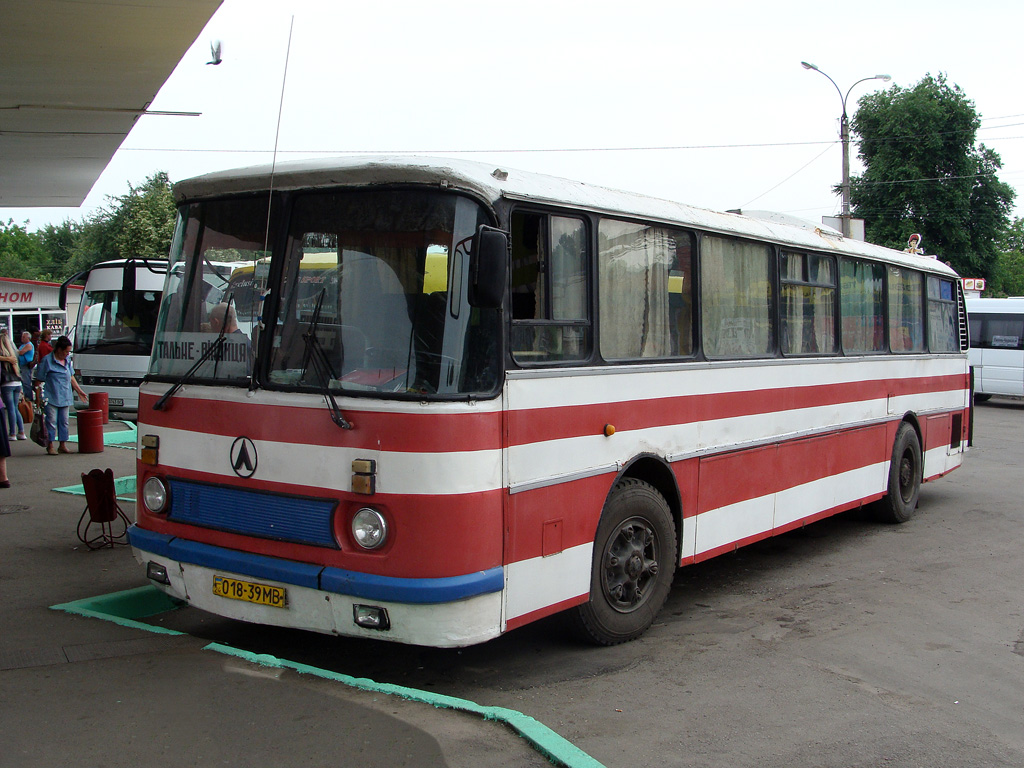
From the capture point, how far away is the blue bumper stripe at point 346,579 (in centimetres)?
450

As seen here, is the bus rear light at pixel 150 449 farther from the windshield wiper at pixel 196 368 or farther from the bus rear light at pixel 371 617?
the bus rear light at pixel 371 617

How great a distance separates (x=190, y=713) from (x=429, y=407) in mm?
1782

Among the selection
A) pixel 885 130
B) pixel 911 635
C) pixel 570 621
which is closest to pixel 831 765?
pixel 570 621

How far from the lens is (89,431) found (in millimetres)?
13719

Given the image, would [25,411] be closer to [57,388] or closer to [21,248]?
[57,388]

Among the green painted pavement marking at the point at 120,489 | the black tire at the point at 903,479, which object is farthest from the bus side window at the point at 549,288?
the green painted pavement marking at the point at 120,489

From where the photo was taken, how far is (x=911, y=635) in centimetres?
628

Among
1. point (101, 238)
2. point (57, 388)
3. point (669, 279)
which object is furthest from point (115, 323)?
point (101, 238)

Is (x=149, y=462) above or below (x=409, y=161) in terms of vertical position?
below

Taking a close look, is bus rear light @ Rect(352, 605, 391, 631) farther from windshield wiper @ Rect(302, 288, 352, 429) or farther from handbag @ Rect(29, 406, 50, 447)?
handbag @ Rect(29, 406, 50, 447)

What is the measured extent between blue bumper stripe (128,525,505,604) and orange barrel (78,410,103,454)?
9540 mm

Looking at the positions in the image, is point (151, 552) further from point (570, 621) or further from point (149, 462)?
point (570, 621)

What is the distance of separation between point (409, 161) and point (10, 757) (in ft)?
10.5

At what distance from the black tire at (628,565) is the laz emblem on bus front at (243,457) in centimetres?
206
